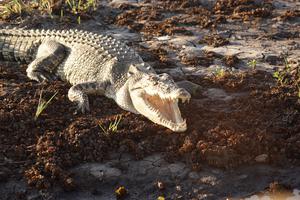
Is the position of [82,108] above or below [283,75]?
below

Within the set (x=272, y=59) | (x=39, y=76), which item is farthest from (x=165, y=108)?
(x=272, y=59)

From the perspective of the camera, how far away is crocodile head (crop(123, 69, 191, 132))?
Result: 5332 millimetres

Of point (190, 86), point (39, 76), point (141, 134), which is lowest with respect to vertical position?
point (39, 76)

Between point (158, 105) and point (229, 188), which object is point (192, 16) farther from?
point (229, 188)

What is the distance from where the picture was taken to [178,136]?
5484 millimetres

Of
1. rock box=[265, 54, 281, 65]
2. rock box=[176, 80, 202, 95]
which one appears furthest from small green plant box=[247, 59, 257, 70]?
rock box=[176, 80, 202, 95]

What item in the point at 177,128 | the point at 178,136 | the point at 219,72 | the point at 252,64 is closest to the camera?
the point at 177,128

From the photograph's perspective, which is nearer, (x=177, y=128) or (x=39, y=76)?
(x=177, y=128)

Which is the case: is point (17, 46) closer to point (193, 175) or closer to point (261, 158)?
point (193, 175)

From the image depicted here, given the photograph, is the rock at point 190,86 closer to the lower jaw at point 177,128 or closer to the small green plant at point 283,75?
the small green plant at point 283,75

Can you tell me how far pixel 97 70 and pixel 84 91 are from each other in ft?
1.62

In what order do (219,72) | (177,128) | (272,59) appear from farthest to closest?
(272,59), (219,72), (177,128)

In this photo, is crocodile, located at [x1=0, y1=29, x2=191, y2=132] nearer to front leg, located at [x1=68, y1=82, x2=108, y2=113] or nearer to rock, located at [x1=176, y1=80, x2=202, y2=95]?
front leg, located at [x1=68, y1=82, x2=108, y2=113]

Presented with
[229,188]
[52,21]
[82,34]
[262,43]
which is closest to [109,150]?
[229,188]
